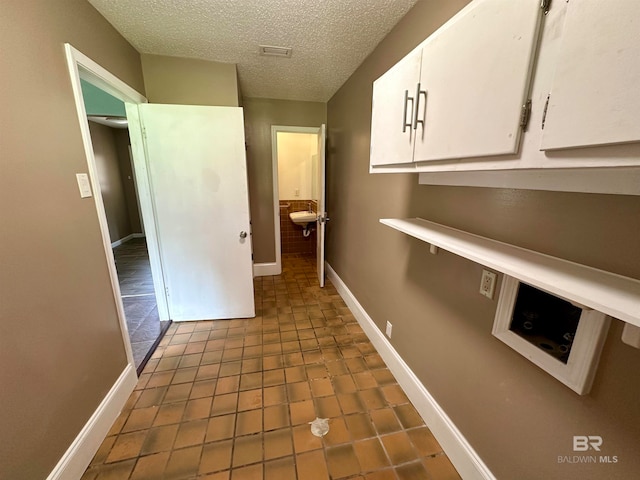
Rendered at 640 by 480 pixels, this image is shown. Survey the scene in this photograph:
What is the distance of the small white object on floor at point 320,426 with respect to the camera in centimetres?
142

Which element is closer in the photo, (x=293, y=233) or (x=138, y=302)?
(x=138, y=302)

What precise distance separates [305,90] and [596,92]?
2.94 m

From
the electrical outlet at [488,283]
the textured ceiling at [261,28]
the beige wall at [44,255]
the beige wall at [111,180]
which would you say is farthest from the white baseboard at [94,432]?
the beige wall at [111,180]

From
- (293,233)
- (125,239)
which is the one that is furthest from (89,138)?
(125,239)

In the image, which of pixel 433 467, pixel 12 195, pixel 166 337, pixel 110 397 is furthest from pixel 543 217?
pixel 166 337

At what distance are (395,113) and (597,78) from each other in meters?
0.79

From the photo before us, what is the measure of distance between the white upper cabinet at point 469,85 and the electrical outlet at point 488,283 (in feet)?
1.76

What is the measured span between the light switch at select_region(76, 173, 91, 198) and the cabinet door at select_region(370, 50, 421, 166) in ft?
5.18

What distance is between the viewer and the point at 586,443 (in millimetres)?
742

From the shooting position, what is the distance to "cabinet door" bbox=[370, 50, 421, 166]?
1.05m

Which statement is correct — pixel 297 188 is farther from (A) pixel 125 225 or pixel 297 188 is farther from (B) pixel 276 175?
(A) pixel 125 225

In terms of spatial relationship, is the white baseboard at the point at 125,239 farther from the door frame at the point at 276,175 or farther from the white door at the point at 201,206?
the white door at the point at 201,206

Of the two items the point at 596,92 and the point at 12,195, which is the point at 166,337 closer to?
the point at 12,195

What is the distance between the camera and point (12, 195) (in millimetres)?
962
